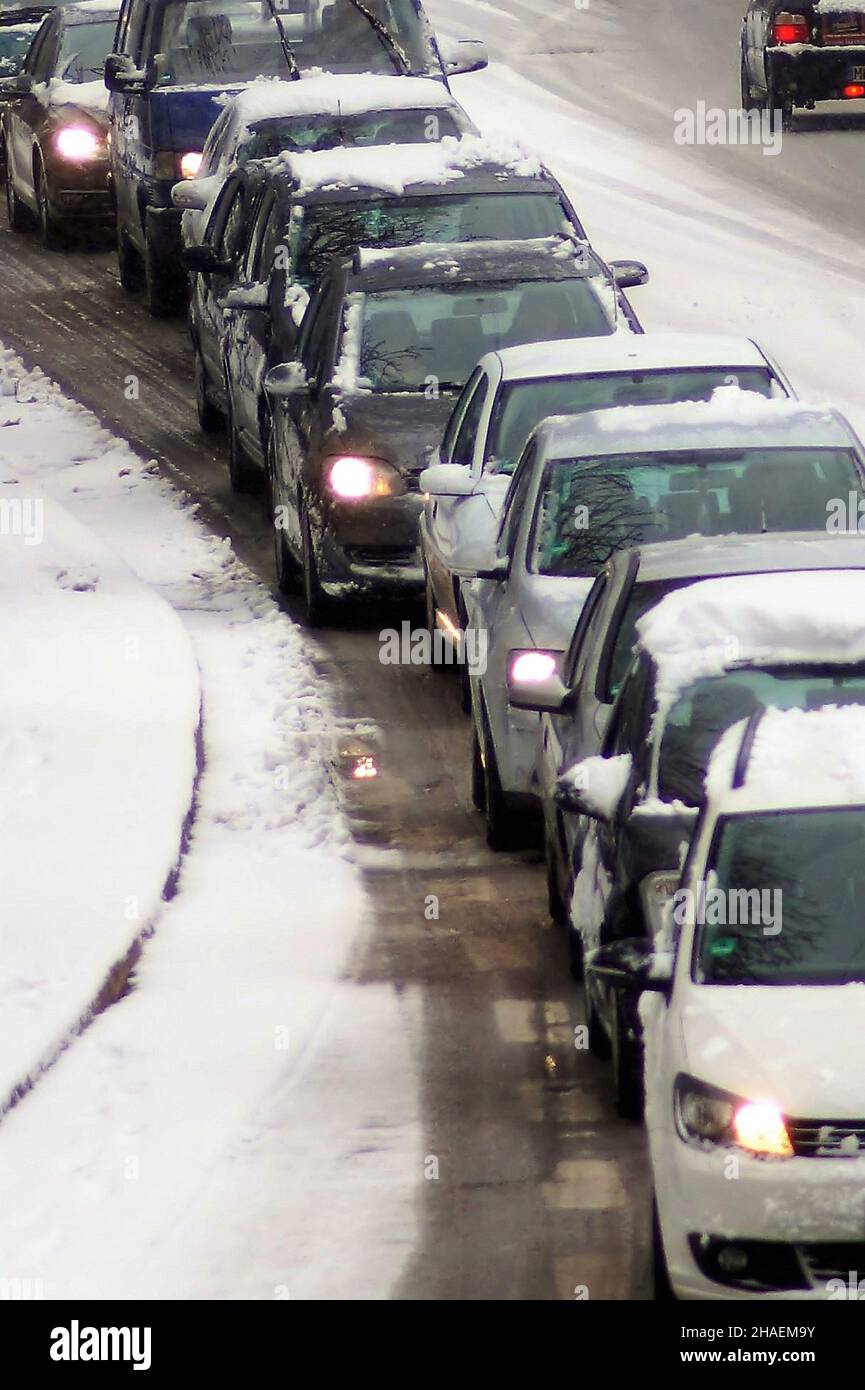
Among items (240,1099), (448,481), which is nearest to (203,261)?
(448,481)

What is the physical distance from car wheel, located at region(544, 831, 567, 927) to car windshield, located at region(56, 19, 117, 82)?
16277mm

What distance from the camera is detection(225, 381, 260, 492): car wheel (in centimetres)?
1738

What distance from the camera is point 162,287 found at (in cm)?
2244

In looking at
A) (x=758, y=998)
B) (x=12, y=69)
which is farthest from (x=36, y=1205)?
(x=12, y=69)

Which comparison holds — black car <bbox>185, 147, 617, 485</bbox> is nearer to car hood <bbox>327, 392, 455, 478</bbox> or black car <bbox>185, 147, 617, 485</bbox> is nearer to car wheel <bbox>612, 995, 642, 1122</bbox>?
car hood <bbox>327, 392, 455, 478</bbox>

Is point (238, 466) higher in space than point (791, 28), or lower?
higher

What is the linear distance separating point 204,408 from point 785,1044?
13083 mm

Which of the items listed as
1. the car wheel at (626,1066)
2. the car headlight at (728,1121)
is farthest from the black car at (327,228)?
the car headlight at (728,1121)

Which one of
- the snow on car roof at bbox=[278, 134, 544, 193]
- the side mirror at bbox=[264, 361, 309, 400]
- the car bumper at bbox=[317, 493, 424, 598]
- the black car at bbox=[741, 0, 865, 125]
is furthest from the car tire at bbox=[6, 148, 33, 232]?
the car bumper at bbox=[317, 493, 424, 598]

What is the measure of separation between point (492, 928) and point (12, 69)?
855 inches

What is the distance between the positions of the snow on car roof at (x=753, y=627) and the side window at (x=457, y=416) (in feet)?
15.7

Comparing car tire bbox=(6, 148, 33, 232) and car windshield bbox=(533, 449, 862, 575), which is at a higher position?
car windshield bbox=(533, 449, 862, 575)

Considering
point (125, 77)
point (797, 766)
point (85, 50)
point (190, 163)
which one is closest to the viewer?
point (797, 766)

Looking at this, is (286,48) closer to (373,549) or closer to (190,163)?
(190,163)
